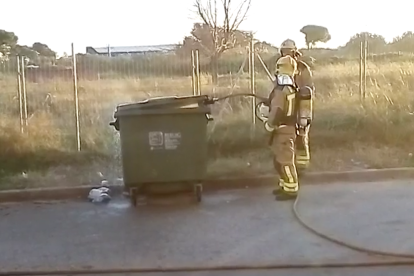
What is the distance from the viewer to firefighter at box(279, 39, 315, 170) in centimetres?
741

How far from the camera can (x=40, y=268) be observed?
5223mm

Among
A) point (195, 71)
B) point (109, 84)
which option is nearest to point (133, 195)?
point (195, 71)

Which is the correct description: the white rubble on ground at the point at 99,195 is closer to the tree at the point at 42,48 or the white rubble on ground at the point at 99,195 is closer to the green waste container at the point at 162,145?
the green waste container at the point at 162,145

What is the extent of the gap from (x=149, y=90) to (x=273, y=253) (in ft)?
22.2

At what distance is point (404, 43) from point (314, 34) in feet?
6.51

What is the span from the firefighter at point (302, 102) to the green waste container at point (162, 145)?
3.52 feet

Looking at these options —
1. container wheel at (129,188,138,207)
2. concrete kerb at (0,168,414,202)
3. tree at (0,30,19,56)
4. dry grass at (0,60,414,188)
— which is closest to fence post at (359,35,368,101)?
dry grass at (0,60,414,188)

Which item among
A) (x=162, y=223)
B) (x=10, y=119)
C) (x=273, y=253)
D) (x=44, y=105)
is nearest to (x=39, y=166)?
(x=10, y=119)

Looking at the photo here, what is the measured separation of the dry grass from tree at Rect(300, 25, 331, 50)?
58.1 inches

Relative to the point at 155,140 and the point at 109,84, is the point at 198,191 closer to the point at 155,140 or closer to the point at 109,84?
the point at 155,140

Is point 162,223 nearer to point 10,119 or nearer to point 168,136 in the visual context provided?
point 168,136

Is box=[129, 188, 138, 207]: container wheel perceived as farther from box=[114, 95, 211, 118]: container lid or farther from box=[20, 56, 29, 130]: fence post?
box=[20, 56, 29, 130]: fence post

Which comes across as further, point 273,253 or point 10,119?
point 10,119

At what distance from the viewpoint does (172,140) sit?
7406 millimetres
